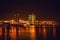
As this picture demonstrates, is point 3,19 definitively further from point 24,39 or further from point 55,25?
point 24,39

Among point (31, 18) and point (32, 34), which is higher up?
point (31, 18)

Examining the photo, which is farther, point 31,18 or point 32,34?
point 31,18

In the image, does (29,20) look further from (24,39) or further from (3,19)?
(24,39)

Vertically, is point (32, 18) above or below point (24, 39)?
above

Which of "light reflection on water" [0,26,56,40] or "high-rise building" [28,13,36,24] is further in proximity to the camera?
"high-rise building" [28,13,36,24]

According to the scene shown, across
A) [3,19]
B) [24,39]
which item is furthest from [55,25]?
[24,39]

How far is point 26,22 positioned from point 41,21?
600 mm

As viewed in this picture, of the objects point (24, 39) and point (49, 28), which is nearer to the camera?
point (24, 39)

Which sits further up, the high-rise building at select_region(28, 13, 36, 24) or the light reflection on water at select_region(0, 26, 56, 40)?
the high-rise building at select_region(28, 13, 36, 24)

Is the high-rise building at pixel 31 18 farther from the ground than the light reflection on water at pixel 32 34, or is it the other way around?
the high-rise building at pixel 31 18

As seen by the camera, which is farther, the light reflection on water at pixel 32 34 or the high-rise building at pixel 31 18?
the high-rise building at pixel 31 18

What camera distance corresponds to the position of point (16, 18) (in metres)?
10.4

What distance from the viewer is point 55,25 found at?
34.9 ft

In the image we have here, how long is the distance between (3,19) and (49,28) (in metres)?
1.85
